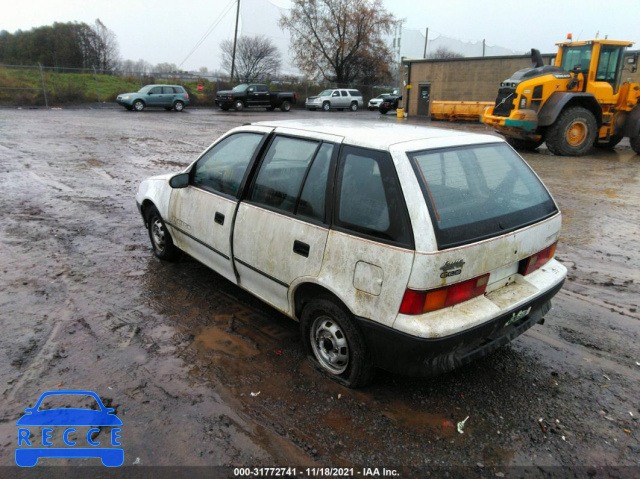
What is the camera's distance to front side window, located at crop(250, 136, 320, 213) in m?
3.19

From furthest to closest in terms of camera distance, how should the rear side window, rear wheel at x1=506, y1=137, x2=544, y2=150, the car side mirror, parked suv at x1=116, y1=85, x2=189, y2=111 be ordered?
parked suv at x1=116, y1=85, x2=189, y2=111 < rear wheel at x1=506, y1=137, x2=544, y2=150 < the car side mirror < the rear side window

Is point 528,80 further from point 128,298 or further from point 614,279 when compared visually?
point 128,298

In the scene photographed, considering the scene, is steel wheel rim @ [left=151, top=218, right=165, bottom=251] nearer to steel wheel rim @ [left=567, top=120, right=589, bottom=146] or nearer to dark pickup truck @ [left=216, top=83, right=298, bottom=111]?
→ steel wheel rim @ [left=567, top=120, right=589, bottom=146]

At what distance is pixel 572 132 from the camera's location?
1302 cm

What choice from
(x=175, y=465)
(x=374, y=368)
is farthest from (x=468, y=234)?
(x=175, y=465)

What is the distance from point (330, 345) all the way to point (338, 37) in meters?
47.3

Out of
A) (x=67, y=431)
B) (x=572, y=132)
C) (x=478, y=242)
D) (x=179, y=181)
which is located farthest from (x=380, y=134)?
(x=572, y=132)

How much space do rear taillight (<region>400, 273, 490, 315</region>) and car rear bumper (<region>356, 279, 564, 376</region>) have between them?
162 millimetres

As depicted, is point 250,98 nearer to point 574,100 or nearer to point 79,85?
point 79,85

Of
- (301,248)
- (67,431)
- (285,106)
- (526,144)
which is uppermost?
(285,106)

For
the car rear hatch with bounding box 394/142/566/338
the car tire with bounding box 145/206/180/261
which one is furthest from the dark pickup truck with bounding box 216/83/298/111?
the car rear hatch with bounding box 394/142/566/338

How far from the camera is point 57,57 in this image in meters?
43.5

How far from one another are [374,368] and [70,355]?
2248 millimetres

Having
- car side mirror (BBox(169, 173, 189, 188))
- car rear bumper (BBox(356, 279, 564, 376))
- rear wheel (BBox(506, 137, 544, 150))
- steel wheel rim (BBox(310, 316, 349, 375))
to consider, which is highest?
car side mirror (BBox(169, 173, 189, 188))
